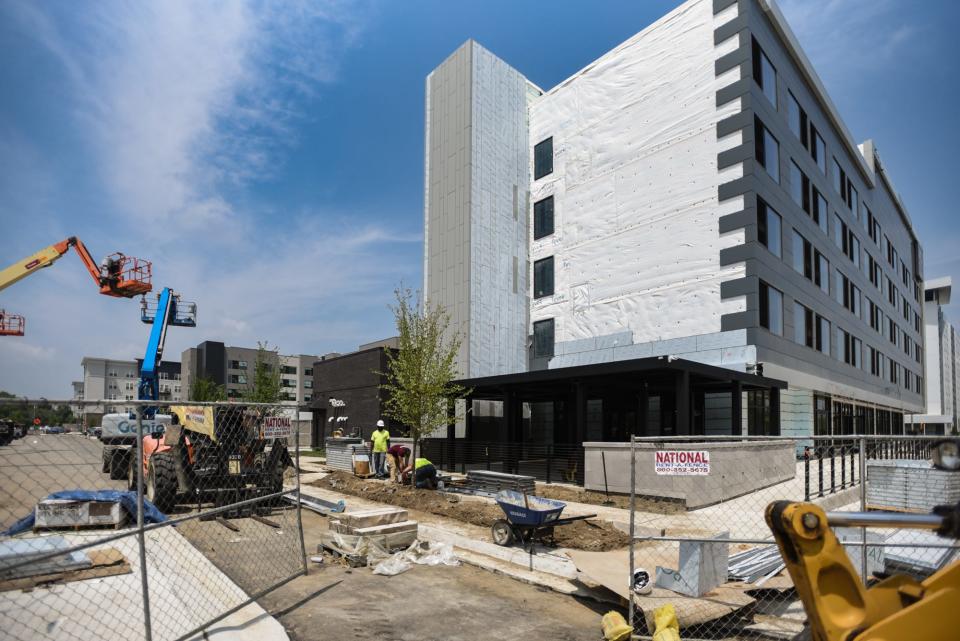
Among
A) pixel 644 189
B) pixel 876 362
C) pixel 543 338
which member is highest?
pixel 644 189

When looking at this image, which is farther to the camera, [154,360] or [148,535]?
[154,360]

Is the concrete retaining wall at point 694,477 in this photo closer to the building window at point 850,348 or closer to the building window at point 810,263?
the building window at point 810,263

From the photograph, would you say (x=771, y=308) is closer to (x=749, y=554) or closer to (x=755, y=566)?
(x=749, y=554)

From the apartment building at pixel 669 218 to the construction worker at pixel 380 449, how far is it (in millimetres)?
6835

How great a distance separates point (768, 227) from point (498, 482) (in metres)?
15.9

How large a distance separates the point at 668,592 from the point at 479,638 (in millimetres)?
2308

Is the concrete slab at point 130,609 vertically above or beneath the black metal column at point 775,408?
beneath

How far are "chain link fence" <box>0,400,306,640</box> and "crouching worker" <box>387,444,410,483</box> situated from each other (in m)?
4.14

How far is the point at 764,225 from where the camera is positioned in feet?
79.8

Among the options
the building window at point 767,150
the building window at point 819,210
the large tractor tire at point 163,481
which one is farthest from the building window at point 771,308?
the large tractor tire at point 163,481

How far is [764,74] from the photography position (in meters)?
25.5

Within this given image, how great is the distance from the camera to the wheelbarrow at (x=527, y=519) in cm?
→ 988

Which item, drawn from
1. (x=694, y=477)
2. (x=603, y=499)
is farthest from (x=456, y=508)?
(x=694, y=477)

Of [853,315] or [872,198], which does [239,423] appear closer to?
[853,315]
